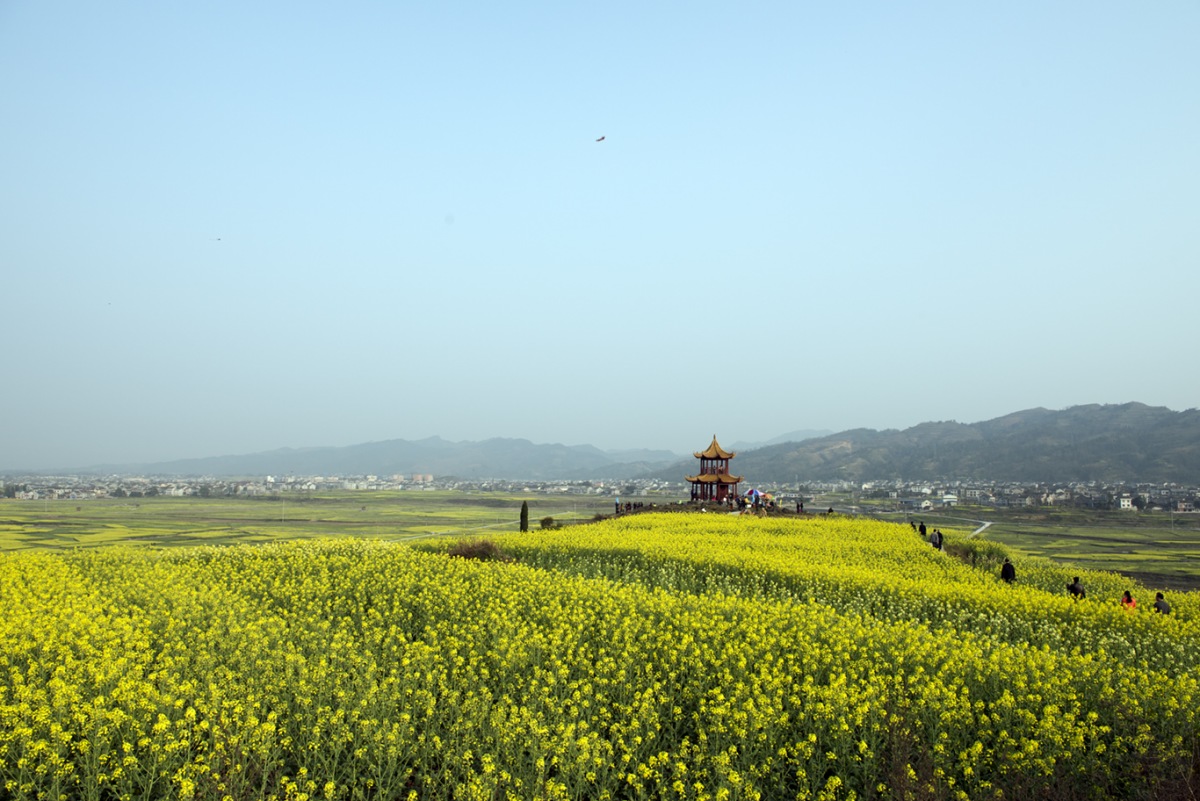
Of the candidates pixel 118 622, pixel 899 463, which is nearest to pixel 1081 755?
pixel 118 622

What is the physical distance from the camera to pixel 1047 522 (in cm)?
6862

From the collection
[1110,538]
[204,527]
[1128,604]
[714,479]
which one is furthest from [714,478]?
[204,527]

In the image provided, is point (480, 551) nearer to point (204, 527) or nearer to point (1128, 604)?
point (1128, 604)

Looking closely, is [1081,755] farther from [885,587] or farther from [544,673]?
[885,587]

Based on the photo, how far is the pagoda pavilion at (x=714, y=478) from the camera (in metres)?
52.8

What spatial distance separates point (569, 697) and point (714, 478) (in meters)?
45.2

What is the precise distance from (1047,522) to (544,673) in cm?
7539

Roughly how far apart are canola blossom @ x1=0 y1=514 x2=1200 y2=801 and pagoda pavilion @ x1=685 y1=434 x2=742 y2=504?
126ft

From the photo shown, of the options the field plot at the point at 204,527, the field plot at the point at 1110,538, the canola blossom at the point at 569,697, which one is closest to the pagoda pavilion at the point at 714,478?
the field plot at the point at 204,527

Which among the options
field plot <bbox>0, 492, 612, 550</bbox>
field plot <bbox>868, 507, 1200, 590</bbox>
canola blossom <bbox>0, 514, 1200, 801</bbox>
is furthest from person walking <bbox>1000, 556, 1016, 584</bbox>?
field plot <bbox>0, 492, 612, 550</bbox>

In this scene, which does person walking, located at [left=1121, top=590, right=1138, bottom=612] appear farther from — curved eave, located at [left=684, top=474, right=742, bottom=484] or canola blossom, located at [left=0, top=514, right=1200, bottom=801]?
curved eave, located at [left=684, top=474, right=742, bottom=484]

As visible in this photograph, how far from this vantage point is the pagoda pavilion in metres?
52.8

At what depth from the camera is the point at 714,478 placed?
52750 millimetres

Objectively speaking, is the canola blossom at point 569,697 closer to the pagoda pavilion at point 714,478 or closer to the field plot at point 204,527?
the field plot at point 204,527
